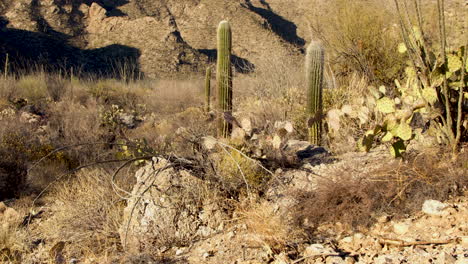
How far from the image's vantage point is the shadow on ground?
28.2 meters

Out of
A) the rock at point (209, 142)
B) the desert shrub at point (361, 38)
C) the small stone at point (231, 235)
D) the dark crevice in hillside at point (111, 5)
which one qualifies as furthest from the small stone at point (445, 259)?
the dark crevice in hillside at point (111, 5)

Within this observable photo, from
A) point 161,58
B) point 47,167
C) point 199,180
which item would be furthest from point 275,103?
point 161,58

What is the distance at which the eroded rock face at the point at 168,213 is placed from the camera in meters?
3.35

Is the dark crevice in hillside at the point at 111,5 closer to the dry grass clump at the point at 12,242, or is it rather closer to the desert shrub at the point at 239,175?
the dry grass clump at the point at 12,242

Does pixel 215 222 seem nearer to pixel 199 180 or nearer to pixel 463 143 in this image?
pixel 199 180

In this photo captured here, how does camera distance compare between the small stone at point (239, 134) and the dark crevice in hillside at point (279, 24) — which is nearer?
the small stone at point (239, 134)

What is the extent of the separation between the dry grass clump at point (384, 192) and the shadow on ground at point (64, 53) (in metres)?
26.0

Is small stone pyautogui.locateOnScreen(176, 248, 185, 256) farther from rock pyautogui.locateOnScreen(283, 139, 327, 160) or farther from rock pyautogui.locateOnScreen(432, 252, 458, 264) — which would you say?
rock pyautogui.locateOnScreen(432, 252, 458, 264)

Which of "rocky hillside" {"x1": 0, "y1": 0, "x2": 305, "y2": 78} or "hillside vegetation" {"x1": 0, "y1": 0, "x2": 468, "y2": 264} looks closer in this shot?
"hillside vegetation" {"x1": 0, "y1": 0, "x2": 468, "y2": 264}

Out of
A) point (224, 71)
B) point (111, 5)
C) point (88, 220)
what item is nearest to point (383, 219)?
point (88, 220)

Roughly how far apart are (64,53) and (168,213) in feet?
97.7

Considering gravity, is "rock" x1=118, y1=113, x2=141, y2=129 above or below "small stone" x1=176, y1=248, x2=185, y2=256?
above

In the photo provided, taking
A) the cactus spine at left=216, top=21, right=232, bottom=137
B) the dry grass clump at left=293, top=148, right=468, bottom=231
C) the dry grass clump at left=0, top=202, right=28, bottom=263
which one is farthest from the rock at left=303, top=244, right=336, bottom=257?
the cactus spine at left=216, top=21, right=232, bottom=137

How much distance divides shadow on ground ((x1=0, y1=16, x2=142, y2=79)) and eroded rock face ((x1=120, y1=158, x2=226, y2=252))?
82.9 ft
